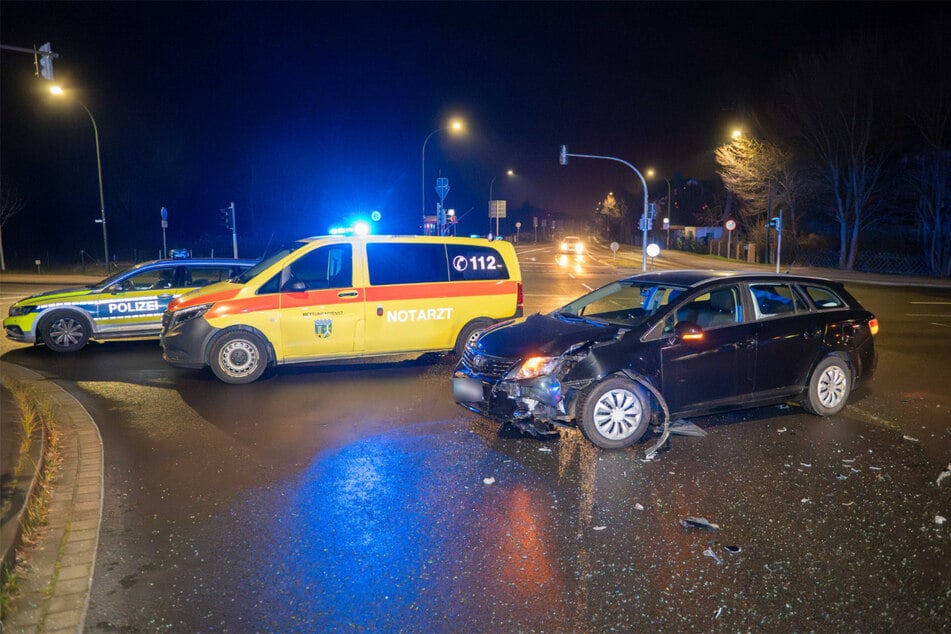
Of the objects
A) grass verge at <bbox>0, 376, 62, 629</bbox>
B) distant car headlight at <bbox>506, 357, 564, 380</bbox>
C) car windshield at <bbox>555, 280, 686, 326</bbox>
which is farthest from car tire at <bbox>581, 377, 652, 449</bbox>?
grass verge at <bbox>0, 376, 62, 629</bbox>

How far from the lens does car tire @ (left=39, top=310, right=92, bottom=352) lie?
36.4ft

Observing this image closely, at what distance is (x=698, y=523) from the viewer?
4.68 metres

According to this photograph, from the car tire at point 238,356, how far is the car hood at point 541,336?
11.4ft

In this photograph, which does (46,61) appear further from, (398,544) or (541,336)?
(398,544)

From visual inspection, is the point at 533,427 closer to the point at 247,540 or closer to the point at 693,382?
the point at 693,382

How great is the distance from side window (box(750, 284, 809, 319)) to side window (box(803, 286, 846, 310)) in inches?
8.6

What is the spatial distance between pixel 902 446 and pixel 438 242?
602 centimetres

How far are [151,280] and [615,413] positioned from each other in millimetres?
8544

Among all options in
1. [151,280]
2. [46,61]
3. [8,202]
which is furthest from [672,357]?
[8,202]

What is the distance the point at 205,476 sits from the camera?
5590 millimetres

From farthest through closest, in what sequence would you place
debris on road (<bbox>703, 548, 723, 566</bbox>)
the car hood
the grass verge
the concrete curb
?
the car hood, debris on road (<bbox>703, 548, 723, 566</bbox>), the grass verge, the concrete curb

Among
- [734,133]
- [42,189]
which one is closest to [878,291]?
[734,133]

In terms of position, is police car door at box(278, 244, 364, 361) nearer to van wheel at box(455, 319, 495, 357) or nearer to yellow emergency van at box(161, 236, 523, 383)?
yellow emergency van at box(161, 236, 523, 383)

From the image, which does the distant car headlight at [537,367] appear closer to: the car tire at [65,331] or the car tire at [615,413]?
the car tire at [615,413]
